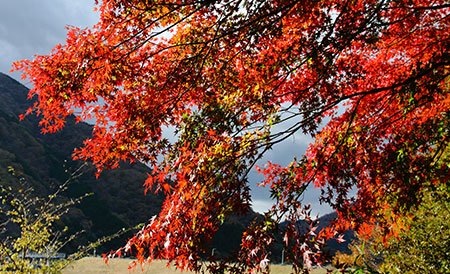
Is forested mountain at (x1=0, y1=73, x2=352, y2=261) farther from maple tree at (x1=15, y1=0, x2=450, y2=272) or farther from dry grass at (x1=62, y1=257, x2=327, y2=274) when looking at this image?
maple tree at (x1=15, y1=0, x2=450, y2=272)

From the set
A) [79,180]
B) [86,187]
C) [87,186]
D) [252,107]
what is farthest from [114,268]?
[79,180]

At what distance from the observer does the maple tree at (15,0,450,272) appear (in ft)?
12.2

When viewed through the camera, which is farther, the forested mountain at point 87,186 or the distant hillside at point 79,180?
the distant hillside at point 79,180

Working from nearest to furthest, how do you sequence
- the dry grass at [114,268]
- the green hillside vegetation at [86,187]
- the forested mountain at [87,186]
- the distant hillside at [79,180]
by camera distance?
the dry grass at [114,268]
the green hillside vegetation at [86,187]
the forested mountain at [87,186]
the distant hillside at [79,180]

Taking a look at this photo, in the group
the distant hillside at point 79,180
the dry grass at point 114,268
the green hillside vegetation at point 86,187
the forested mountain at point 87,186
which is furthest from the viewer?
the distant hillside at point 79,180

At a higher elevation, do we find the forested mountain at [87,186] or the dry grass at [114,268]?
the forested mountain at [87,186]

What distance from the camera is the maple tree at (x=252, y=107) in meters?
3.72

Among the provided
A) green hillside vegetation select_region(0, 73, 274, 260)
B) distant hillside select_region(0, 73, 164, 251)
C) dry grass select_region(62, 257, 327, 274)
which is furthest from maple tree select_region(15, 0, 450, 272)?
distant hillside select_region(0, 73, 164, 251)

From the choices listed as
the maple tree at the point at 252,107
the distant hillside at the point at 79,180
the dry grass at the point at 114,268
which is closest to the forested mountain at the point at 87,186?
the distant hillside at the point at 79,180

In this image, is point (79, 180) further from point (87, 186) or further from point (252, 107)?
point (252, 107)

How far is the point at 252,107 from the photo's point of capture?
187 inches

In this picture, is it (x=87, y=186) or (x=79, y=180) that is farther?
(x=79, y=180)

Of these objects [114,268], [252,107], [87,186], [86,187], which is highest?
[87,186]

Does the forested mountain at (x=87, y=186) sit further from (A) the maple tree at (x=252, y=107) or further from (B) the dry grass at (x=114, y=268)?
(A) the maple tree at (x=252, y=107)
